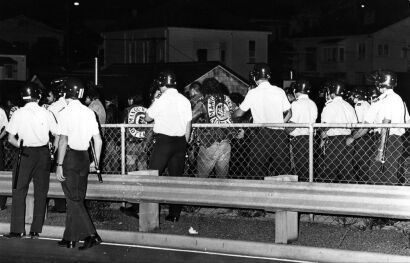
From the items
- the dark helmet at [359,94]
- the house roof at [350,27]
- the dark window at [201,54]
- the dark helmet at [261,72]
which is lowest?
the dark helmet at [359,94]

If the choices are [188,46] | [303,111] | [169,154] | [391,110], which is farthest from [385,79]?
[188,46]

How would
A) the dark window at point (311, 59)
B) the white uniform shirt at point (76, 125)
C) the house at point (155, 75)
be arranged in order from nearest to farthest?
the white uniform shirt at point (76, 125) → the house at point (155, 75) → the dark window at point (311, 59)

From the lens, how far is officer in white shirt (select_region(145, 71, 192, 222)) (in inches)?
418

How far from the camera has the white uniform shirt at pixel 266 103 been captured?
1114cm

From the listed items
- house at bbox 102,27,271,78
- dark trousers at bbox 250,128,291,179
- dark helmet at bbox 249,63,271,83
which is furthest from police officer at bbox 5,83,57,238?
house at bbox 102,27,271,78

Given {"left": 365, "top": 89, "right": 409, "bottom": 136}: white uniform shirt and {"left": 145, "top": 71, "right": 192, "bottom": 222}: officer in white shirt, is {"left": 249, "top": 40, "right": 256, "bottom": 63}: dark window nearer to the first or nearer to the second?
{"left": 145, "top": 71, "right": 192, "bottom": 222}: officer in white shirt

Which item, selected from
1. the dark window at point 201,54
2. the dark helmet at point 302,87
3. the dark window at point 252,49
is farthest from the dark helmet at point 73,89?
the dark window at point 252,49

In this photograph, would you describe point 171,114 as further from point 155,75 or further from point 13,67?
point 13,67

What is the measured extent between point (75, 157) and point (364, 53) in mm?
60663

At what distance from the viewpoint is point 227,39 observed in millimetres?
55594

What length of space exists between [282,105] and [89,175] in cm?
279

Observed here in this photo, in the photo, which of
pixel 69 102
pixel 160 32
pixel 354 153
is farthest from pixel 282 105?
pixel 160 32

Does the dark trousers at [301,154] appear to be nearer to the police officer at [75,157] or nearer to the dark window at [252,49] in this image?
the police officer at [75,157]

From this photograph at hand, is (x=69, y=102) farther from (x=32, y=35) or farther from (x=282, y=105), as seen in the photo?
(x=32, y=35)
